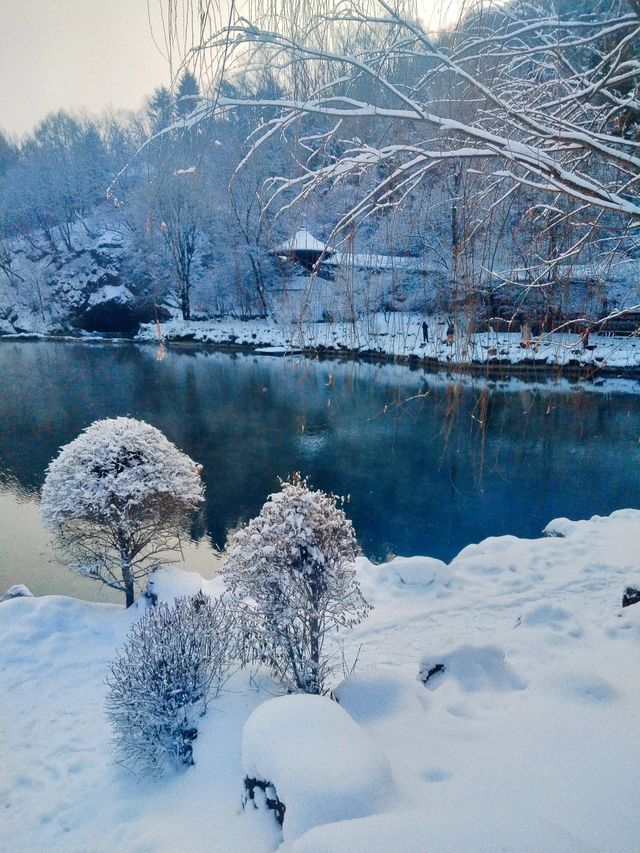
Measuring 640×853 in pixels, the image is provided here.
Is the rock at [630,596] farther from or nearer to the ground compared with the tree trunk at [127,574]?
farther from the ground

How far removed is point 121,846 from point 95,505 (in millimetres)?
3832

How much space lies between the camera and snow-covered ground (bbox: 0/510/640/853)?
87.9 inches

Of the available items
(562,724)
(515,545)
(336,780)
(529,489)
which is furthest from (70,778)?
(529,489)

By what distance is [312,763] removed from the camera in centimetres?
243

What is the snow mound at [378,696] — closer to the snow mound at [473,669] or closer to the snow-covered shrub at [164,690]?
the snow mound at [473,669]

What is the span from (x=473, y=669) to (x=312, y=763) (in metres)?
1.89

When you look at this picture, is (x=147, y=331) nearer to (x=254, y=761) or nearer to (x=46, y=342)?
(x=46, y=342)

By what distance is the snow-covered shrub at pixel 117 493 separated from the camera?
6.08 metres

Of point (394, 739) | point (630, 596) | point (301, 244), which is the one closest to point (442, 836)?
point (394, 739)

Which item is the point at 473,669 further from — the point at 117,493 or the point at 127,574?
the point at 127,574

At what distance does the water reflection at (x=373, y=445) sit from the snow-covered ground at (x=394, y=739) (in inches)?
70.7

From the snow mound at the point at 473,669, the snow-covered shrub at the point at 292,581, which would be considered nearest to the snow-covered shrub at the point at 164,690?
the snow-covered shrub at the point at 292,581

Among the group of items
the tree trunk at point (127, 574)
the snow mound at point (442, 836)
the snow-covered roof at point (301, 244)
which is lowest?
the tree trunk at point (127, 574)

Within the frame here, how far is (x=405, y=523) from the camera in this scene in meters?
9.24
